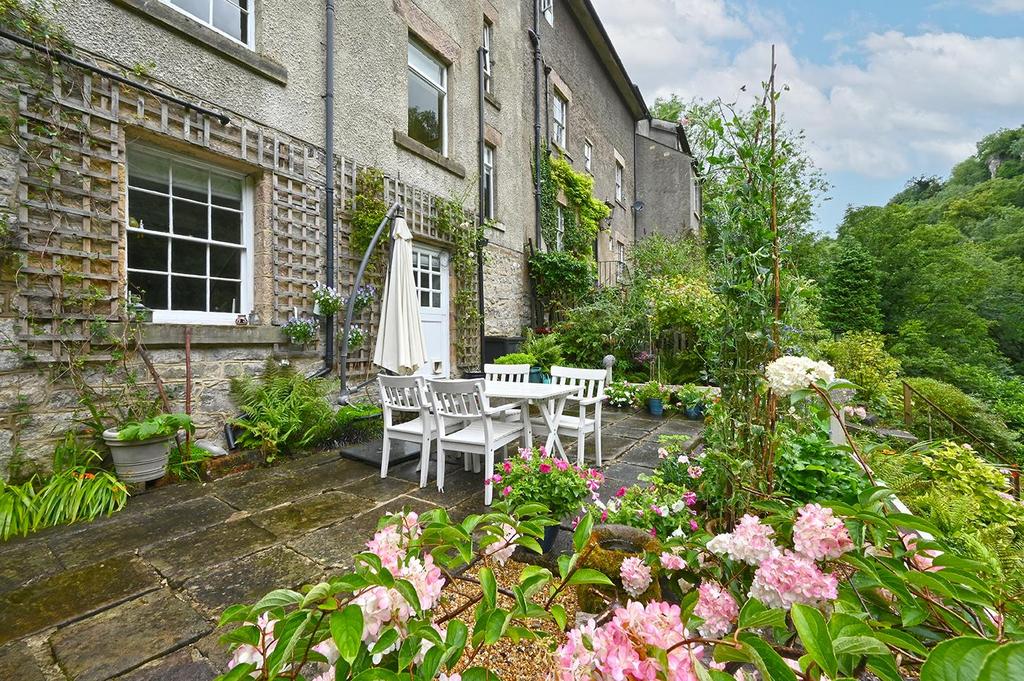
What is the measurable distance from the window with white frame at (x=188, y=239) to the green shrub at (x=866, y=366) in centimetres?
781

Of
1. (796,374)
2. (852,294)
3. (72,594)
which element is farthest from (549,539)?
(852,294)

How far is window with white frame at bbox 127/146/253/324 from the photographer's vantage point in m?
3.91

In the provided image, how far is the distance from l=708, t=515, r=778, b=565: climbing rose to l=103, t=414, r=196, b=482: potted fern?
12.6ft

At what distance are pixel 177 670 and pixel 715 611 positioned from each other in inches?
73.5

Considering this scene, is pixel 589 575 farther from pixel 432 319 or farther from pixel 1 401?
pixel 432 319

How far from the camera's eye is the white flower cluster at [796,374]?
1.36m

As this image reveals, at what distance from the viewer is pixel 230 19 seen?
174 inches

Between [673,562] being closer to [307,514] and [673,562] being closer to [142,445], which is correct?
[307,514]

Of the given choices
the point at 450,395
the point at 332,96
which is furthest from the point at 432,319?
the point at 450,395

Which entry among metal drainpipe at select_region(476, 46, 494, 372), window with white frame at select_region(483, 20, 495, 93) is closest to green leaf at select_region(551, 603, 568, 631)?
metal drainpipe at select_region(476, 46, 494, 372)

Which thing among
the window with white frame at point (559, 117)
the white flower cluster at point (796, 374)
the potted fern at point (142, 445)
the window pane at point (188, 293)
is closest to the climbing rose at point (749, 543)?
the white flower cluster at point (796, 374)

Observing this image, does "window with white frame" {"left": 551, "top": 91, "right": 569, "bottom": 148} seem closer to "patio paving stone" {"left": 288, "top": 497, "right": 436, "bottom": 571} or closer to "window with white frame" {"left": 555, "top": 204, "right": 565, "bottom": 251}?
"window with white frame" {"left": 555, "top": 204, "right": 565, "bottom": 251}

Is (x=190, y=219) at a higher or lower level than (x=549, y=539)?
higher

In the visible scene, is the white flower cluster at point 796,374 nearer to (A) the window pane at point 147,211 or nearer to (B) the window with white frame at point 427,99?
(A) the window pane at point 147,211
